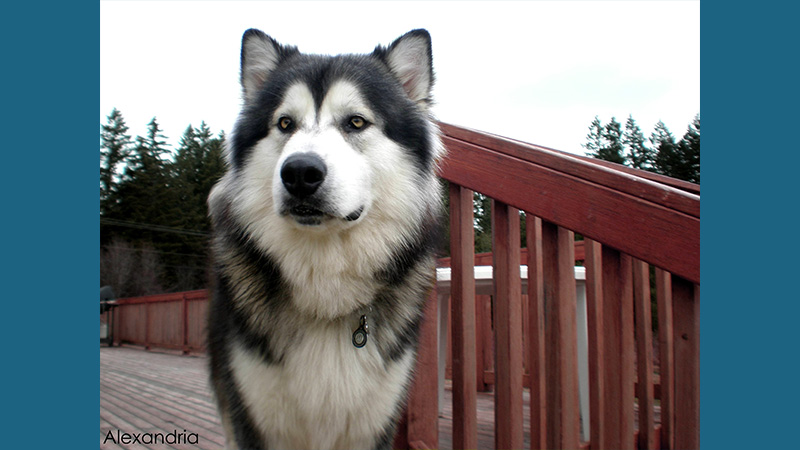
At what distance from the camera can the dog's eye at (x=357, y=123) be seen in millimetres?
1914

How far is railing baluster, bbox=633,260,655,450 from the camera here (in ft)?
8.57

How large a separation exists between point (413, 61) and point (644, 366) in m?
2.01

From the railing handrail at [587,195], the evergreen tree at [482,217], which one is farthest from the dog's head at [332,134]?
the evergreen tree at [482,217]

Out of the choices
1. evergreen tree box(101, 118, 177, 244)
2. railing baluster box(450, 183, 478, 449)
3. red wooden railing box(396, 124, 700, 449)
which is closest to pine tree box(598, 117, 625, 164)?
red wooden railing box(396, 124, 700, 449)

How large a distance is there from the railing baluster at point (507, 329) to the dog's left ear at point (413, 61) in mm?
639

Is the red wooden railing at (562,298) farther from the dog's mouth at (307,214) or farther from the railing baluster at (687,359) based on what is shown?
the dog's mouth at (307,214)

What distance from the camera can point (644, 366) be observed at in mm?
2623

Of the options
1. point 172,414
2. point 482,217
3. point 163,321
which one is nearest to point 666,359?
point 482,217

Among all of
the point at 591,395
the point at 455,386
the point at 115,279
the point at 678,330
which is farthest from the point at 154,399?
the point at 115,279

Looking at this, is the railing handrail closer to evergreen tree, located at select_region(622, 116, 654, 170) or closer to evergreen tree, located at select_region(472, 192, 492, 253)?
evergreen tree, located at select_region(472, 192, 492, 253)

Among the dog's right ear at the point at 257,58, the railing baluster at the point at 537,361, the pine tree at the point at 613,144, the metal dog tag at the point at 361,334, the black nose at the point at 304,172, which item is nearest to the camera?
the black nose at the point at 304,172

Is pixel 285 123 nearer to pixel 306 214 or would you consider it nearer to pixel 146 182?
pixel 306 214

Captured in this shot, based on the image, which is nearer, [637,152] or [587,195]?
[587,195]

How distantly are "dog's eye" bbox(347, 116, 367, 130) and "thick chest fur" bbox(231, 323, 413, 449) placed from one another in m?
0.78
